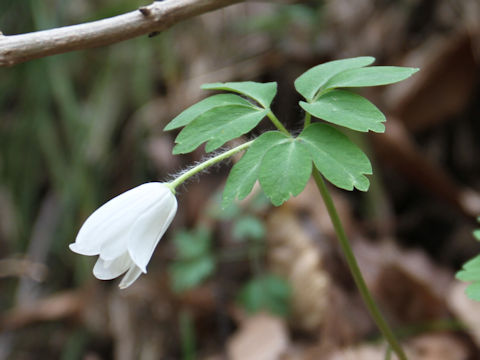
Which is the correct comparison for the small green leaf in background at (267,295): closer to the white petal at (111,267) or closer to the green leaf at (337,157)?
the white petal at (111,267)

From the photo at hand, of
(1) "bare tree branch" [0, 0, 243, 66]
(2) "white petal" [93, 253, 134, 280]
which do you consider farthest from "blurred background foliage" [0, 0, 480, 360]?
(1) "bare tree branch" [0, 0, 243, 66]

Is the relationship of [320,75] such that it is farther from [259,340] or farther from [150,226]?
[259,340]

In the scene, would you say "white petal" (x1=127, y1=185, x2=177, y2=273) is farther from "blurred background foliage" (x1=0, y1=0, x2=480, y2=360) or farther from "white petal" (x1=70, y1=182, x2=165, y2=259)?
"blurred background foliage" (x1=0, y1=0, x2=480, y2=360)

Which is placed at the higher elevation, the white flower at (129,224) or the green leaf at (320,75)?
the green leaf at (320,75)

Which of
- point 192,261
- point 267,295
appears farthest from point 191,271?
point 267,295

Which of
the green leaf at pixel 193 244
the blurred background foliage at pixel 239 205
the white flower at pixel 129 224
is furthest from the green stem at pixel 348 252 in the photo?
the green leaf at pixel 193 244

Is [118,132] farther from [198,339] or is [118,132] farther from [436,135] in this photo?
[436,135]
